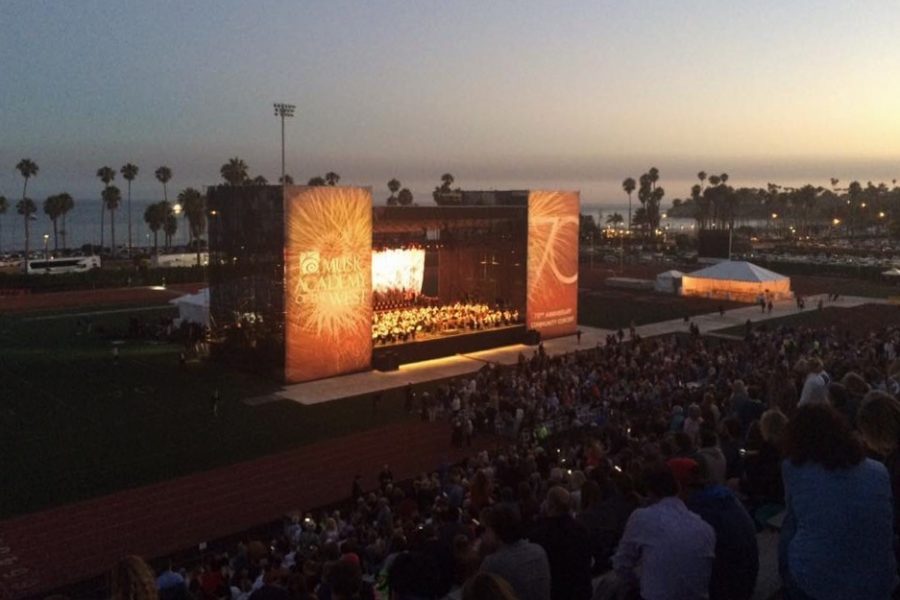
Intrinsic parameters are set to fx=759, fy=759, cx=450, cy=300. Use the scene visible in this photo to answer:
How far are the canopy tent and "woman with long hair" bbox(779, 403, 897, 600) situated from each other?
163 feet

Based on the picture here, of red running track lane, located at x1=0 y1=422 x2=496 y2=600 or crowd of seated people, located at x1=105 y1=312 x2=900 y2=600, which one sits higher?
crowd of seated people, located at x1=105 y1=312 x2=900 y2=600

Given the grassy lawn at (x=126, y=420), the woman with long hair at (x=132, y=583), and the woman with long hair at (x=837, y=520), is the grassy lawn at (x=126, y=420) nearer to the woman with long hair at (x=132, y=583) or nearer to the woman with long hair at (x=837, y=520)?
the woman with long hair at (x=132, y=583)

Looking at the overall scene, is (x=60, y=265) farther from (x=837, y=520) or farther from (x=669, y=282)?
(x=837, y=520)

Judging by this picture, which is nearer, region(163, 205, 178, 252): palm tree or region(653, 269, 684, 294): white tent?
region(653, 269, 684, 294): white tent

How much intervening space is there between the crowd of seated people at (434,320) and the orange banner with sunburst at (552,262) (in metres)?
1.68

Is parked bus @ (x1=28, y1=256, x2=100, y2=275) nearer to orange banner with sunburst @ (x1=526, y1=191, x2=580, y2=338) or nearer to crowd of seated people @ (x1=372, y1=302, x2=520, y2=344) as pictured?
crowd of seated people @ (x1=372, y1=302, x2=520, y2=344)

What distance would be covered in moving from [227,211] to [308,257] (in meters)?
4.64

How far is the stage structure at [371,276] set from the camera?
28.5 m

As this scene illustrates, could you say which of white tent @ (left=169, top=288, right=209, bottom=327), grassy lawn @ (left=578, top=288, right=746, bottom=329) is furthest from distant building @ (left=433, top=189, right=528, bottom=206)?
white tent @ (left=169, top=288, right=209, bottom=327)

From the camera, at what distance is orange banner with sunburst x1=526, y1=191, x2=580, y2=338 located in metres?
36.9

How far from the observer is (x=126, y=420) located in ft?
75.0

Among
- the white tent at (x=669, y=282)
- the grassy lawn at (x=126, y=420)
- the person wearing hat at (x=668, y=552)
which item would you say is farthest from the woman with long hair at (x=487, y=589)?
the white tent at (x=669, y=282)

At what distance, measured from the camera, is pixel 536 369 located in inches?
1069

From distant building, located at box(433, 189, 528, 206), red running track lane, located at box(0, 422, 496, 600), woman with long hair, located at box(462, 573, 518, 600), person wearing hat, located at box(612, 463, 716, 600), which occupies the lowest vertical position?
red running track lane, located at box(0, 422, 496, 600)
